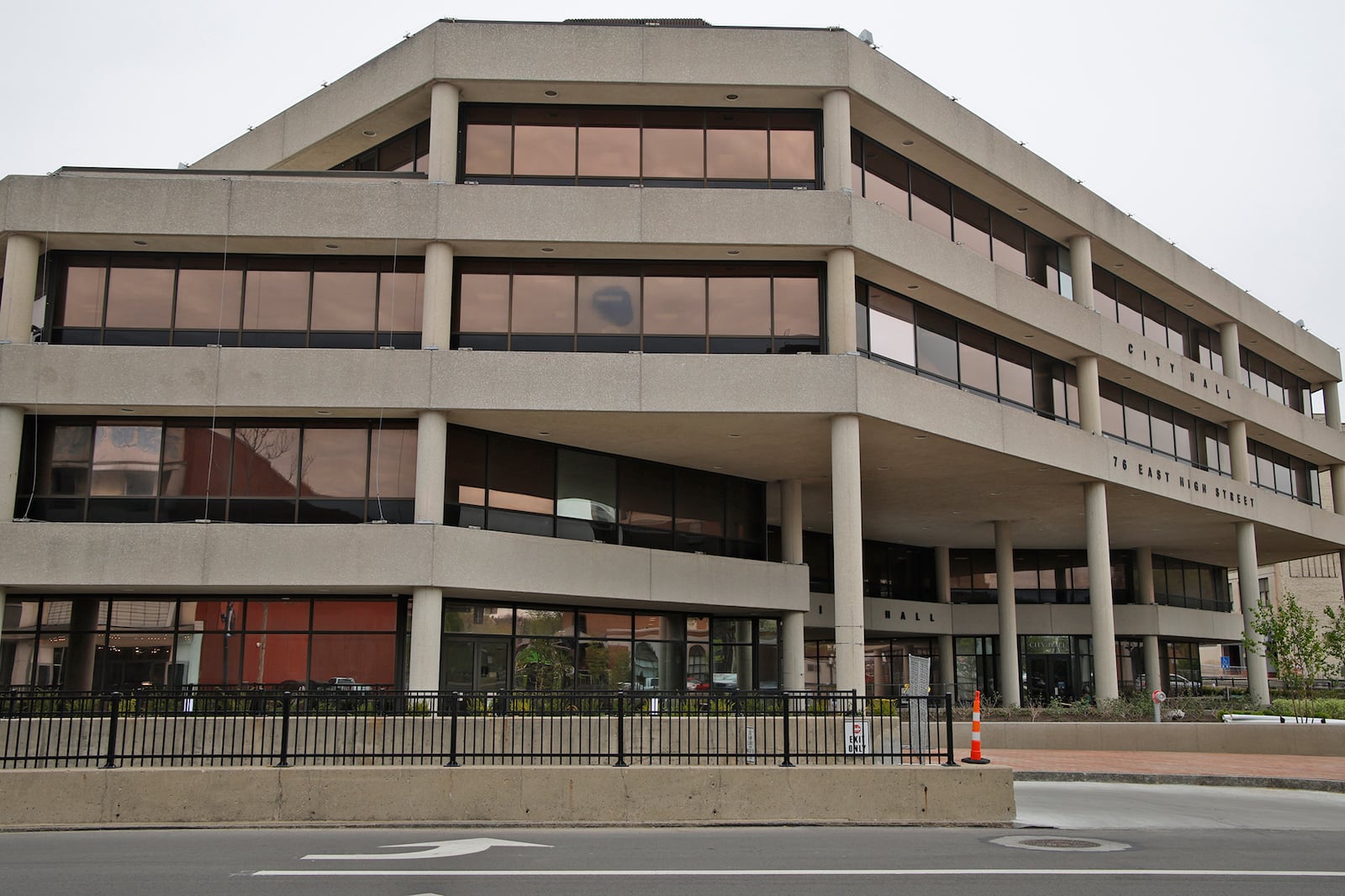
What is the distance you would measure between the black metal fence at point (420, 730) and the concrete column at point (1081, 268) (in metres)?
20.6

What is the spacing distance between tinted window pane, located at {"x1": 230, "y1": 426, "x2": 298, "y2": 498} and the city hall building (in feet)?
0.27

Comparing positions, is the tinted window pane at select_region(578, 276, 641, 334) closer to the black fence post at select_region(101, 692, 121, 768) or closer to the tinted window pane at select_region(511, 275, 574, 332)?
the tinted window pane at select_region(511, 275, 574, 332)

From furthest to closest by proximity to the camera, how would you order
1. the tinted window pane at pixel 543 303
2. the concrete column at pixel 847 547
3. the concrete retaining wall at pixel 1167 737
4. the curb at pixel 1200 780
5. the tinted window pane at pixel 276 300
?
1. the concrete retaining wall at pixel 1167 737
2. the tinted window pane at pixel 543 303
3. the tinted window pane at pixel 276 300
4. the concrete column at pixel 847 547
5. the curb at pixel 1200 780

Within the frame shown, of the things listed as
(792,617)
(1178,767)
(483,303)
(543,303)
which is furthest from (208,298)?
(1178,767)

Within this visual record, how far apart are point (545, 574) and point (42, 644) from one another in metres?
12.0

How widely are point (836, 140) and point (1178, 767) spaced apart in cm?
1583

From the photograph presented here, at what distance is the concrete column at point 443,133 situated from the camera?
26719 millimetres

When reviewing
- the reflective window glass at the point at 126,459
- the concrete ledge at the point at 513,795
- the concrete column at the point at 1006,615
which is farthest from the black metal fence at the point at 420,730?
the concrete column at the point at 1006,615

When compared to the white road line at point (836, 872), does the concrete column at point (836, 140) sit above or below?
above

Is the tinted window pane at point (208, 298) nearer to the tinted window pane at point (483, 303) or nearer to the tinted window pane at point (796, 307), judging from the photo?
the tinted window pane at point (483, 303)

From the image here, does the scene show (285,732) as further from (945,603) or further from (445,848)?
(945,603)

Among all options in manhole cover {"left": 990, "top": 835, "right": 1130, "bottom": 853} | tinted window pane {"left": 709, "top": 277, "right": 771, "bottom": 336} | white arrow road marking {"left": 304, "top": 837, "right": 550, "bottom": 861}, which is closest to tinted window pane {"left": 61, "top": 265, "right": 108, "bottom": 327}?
tinted window pane {"left": 709, "top": 277, "right": 771, "bottom": 336}

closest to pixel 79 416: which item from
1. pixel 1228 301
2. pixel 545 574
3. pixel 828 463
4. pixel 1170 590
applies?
pixel 545 574

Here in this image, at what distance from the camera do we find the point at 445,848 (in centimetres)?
1204
